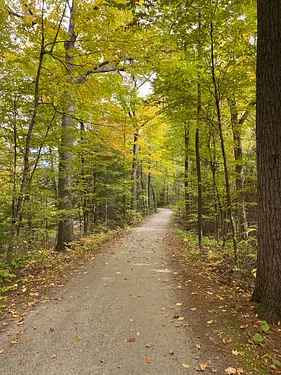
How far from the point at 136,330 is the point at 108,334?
16.6 inches

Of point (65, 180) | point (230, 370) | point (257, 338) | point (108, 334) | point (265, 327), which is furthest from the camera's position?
point (65, 180)

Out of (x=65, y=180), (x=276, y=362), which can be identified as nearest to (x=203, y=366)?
(x=276, y=362)

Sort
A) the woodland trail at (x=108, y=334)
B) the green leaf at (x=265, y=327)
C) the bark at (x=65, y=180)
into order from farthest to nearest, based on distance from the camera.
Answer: the bark at (x=65, y=180), the green leaf at (x=265, y=327), the woodland trail at (x=108, y=334)

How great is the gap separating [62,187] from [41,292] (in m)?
5.07

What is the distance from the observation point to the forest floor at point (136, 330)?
277 centimetres

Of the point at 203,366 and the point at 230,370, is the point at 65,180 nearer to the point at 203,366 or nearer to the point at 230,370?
the point at 203,366

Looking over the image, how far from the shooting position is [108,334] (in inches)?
134

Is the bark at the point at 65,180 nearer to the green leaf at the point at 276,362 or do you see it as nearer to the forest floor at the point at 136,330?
the forest floor at the point at 136,330

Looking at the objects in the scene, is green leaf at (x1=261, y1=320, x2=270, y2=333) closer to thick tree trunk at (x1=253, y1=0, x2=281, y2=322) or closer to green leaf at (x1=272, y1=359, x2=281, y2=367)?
thick tree trunk at (x1=253, y1=0, x2=281, y2=322)

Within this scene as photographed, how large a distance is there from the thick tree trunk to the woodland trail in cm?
128

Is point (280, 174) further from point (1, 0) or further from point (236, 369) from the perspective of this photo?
point (1, 0)

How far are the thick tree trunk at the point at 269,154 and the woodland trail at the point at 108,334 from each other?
1.28 meters

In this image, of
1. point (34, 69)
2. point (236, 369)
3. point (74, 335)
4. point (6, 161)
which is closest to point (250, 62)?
point (34, 69)

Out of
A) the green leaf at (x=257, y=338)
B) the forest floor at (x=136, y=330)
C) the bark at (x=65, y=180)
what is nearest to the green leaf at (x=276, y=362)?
the forest floor at (x=136, y=330)
